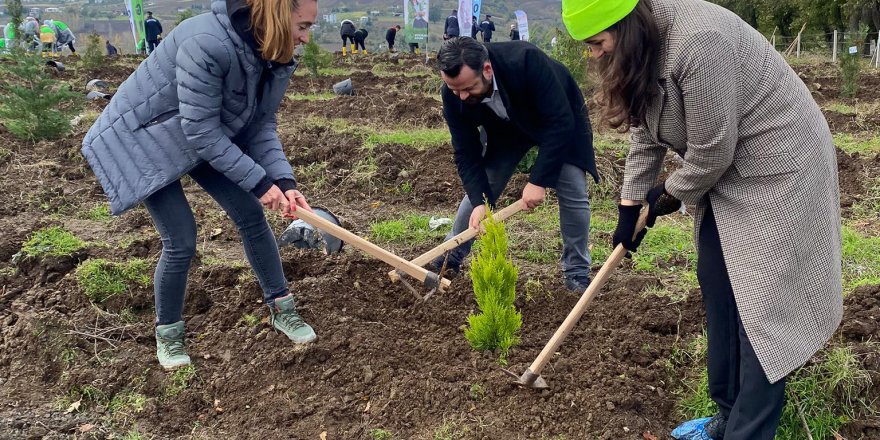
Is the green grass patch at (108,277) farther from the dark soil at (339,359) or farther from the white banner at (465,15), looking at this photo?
the white banner at (465,15)

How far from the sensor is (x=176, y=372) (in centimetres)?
342

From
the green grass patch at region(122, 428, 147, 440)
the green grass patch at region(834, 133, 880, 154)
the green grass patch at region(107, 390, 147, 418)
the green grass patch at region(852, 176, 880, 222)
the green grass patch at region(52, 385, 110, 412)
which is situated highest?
the green grass patch at region(122, 428, 147, 440)

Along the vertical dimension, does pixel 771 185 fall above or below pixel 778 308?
above

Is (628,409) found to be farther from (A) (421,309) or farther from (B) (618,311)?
(A) (421,309)

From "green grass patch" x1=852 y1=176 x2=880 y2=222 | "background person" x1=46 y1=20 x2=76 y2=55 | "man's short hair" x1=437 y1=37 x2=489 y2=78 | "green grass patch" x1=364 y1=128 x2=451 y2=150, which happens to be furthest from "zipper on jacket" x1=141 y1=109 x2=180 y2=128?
"background person" x1=46 y1=20 x2=76 y2=55

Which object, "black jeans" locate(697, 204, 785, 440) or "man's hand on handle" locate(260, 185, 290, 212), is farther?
"man's hand on handle" locate(260, 185, 290, 212)

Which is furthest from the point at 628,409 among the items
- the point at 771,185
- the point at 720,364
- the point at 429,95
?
the point at 429,95

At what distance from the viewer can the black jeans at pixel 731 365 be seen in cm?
224

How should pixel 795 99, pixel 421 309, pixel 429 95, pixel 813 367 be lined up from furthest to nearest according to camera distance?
pixel 429 95, pixel 421 309, pixel 813 367, pixel 795 99

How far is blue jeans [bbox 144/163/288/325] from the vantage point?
10.3 ft

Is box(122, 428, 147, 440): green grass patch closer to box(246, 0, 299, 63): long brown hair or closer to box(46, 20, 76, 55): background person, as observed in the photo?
box(246, 0, 299, 63): long brown hair

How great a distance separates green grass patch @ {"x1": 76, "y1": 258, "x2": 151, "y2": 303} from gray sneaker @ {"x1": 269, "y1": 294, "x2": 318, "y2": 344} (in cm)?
113

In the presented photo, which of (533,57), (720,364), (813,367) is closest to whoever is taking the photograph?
(720,364)

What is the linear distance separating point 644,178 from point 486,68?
1167 mm
